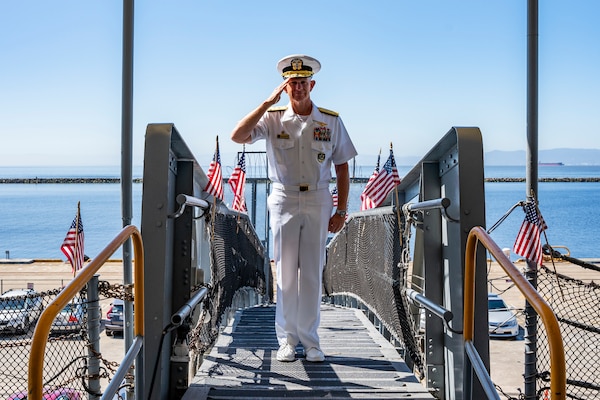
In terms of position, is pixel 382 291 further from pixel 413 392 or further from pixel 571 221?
pixel 571 221

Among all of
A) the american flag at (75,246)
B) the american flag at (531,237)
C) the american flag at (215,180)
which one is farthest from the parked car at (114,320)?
the american flag at (531,237)

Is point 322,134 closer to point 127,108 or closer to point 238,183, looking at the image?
point 127,108

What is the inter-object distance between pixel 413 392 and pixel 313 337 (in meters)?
1.09

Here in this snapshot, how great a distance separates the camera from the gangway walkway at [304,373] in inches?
172

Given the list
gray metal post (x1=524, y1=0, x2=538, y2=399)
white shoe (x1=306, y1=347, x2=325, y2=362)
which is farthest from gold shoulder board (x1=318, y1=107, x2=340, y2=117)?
gray metal post (x1=524, y1=0, x2=538, y2=399)

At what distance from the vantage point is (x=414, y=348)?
491 cm

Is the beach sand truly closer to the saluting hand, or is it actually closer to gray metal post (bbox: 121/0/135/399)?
gray metal post (bbox: 121/0/135/399)

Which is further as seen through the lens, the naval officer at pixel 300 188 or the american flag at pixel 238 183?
the american flag at pixel 238 183

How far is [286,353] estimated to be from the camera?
5.19 metres

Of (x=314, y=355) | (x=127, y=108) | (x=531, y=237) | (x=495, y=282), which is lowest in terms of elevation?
(x=495, y=282)

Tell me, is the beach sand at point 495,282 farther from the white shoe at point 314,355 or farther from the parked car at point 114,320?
the white shoe at point 314,355

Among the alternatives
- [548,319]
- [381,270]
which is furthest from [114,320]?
[548,319]

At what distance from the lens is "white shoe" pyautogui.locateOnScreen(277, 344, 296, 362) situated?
204 inches

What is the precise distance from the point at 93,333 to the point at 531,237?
6.21m
